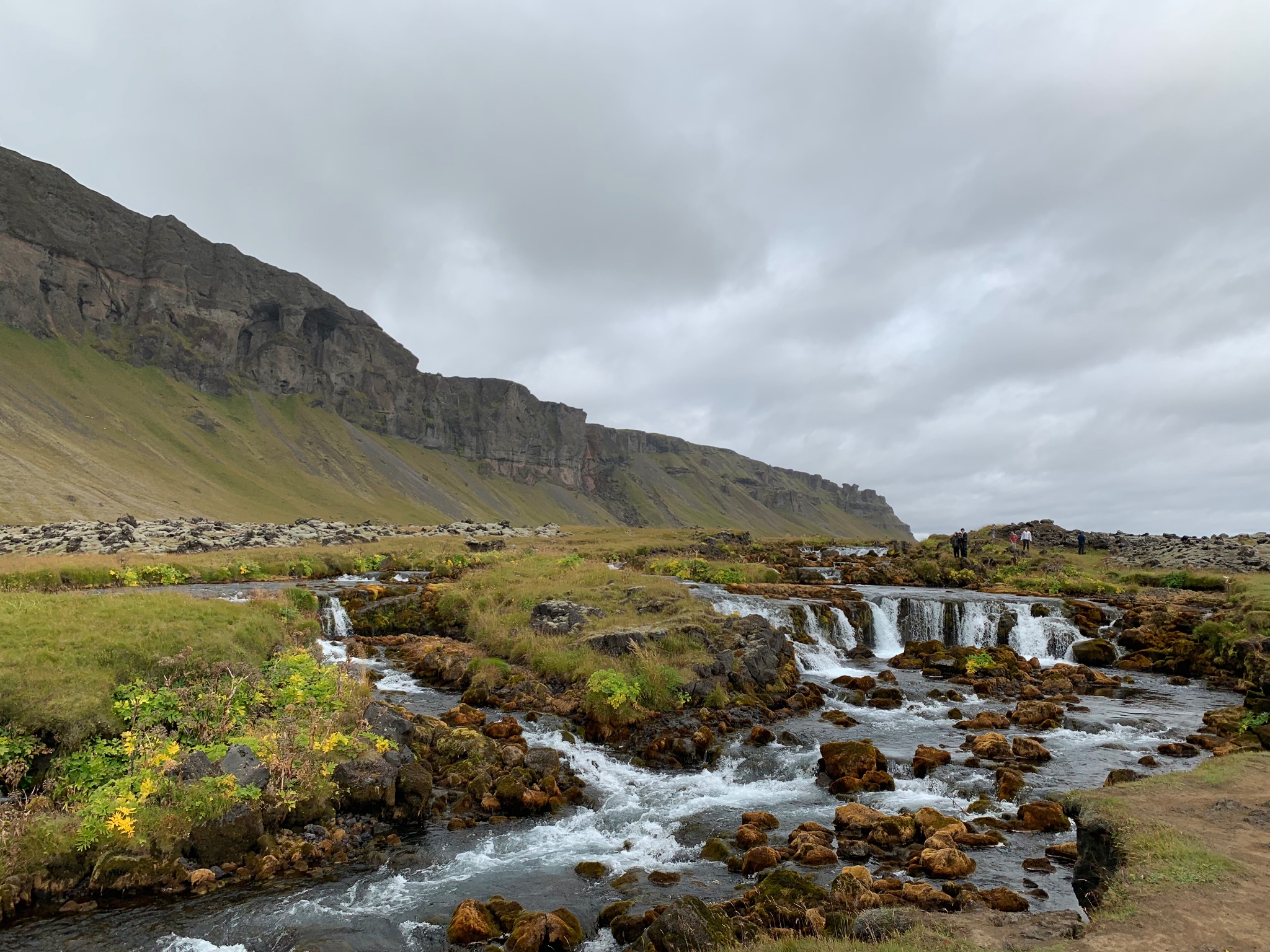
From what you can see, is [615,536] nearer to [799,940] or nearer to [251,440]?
[799,940]

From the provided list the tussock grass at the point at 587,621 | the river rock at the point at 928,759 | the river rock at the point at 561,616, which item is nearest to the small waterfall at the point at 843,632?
the tussock grass at the point at 587,621

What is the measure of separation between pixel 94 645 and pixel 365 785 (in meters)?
7.00

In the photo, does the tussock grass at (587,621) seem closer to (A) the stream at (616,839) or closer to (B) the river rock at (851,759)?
(A) the stream at (616,839)

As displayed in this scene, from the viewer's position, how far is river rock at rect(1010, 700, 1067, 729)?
19.8 m

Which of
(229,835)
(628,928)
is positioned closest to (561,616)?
(229,835)

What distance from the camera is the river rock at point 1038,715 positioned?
19.8 metres

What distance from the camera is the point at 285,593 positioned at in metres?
29.1

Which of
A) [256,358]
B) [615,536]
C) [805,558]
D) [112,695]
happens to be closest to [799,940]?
[112,695]

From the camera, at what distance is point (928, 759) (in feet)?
52.3

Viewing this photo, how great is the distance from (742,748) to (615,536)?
223 ft

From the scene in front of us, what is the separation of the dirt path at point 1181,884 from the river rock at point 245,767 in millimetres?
11130

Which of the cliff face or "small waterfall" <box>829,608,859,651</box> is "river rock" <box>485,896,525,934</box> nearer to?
"small waterfall" <box>829,608,859,651</box>

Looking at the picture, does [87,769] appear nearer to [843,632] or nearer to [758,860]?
[758,860]

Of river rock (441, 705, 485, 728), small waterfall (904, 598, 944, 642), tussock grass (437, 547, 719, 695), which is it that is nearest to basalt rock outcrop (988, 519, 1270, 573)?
small waterfall (904, 598, 944, 642)
